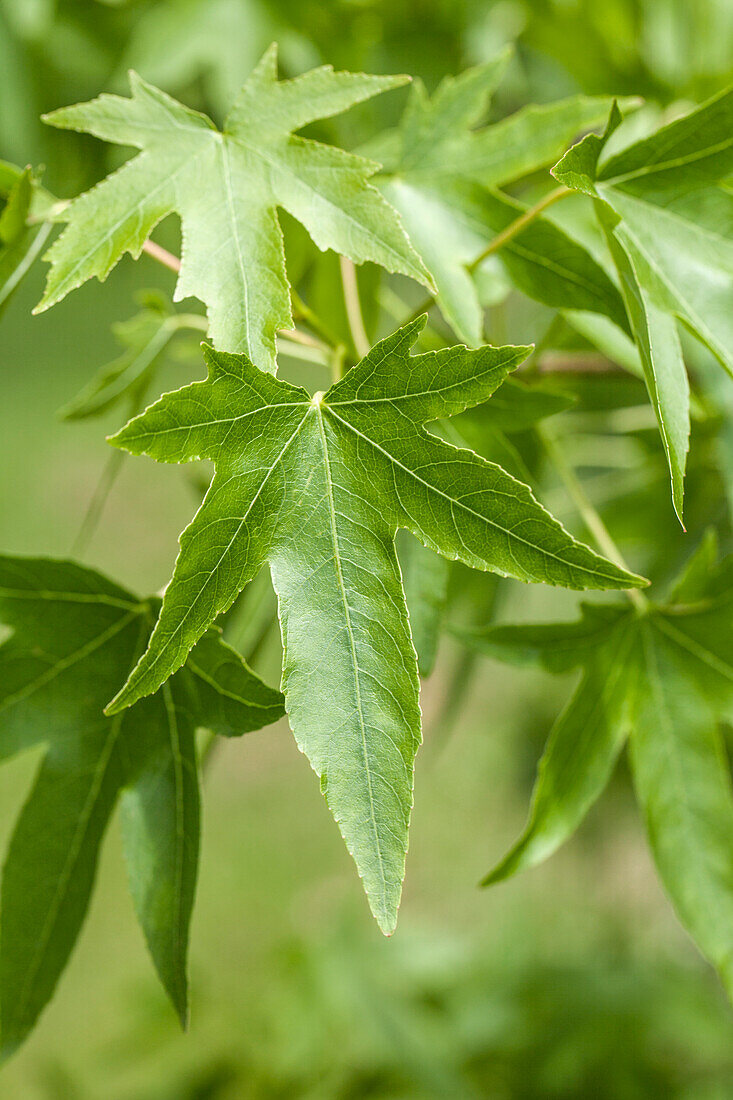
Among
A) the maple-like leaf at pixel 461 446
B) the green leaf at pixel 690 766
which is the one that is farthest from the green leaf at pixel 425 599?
the green leaf at pixel 690 766

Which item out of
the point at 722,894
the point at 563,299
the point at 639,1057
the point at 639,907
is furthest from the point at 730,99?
the point at 639,907

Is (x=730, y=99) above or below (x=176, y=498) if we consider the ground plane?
above

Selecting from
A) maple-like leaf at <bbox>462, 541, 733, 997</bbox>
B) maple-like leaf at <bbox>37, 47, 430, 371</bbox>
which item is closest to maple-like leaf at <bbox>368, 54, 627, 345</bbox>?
maple-like leaf at <bbox>37, 47, 430, 371</bbox>

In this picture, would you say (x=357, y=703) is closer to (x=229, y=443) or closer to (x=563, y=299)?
(x=229, y=443)

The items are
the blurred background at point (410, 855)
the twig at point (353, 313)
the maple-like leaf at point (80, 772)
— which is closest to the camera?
the maple-like leaf at point (80, 772)

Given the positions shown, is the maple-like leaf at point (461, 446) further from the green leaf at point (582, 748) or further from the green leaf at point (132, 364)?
the green leaf at point (132, 364)

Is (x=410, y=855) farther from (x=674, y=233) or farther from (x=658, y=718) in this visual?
(x=674, y=233)
